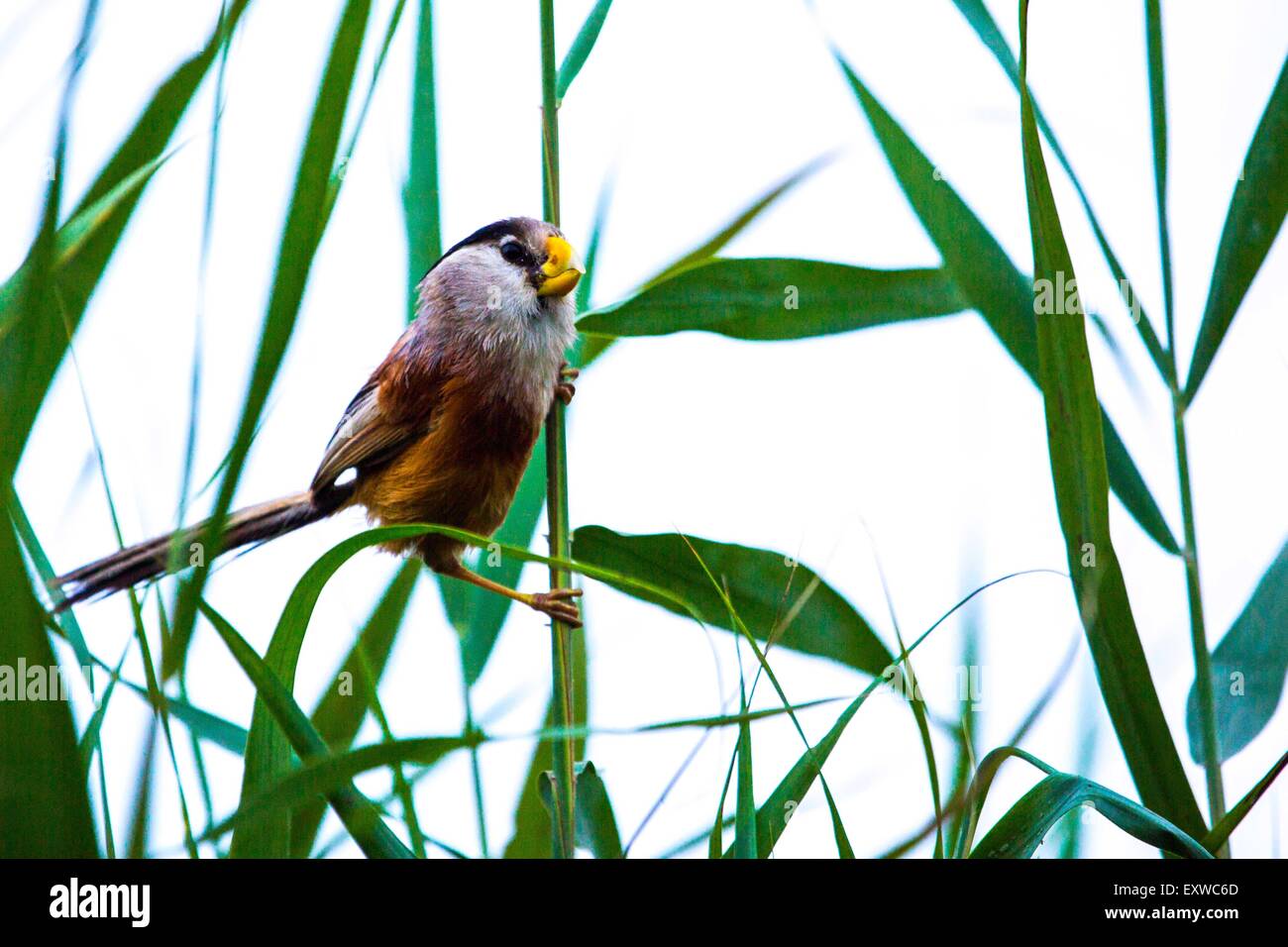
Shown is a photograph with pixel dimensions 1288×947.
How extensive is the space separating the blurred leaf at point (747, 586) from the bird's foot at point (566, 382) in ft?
0.84

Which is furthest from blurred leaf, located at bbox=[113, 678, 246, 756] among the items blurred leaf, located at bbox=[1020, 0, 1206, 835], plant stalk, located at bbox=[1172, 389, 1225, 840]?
plant stalk, located at bbox=[1172, 389, 1225, 840]

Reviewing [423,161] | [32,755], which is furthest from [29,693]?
[423,161]

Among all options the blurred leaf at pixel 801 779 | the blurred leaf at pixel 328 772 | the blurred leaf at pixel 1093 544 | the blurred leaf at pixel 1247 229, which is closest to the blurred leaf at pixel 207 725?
the blurred leaf at pixel 328 772

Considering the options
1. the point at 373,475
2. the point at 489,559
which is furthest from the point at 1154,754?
the point at 373,475

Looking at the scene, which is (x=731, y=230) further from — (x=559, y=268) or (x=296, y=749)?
(x=296, y=749)

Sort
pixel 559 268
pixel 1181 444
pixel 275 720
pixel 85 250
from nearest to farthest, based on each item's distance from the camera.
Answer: pixel 275 720
pixel 85 250
pixel 1181 444
pixel 559 268

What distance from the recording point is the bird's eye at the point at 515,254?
1.34 metres

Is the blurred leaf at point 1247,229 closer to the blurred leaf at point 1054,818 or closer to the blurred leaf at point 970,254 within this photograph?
the blurred leaf at point 970,254

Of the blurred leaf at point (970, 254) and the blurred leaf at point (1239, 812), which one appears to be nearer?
the blurred leaf at point (1239, 812)

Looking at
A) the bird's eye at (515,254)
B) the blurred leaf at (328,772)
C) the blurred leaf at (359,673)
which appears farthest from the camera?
the bird's eye at (515,254)

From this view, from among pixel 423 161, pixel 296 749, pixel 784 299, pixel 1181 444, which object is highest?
pixel 423 161

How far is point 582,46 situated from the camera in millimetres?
996

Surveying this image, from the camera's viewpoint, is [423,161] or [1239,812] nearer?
[1239,812]

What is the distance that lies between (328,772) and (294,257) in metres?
0.33
